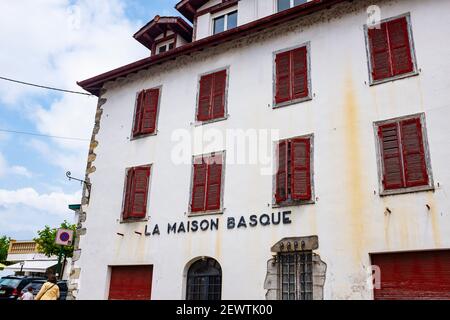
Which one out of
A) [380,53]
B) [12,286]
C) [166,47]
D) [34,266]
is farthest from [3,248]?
[380,53]

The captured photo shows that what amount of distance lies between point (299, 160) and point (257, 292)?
340 centimetres

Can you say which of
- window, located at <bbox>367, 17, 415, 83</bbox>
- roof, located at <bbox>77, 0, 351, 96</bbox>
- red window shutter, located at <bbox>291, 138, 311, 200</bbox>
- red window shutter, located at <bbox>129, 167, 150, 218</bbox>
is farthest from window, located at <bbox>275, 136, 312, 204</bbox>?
red window shutter, located at <bbox>129, 167, 150, 218</bbox>

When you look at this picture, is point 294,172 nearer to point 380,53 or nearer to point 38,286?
point 380,53

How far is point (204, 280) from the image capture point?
11531 mm

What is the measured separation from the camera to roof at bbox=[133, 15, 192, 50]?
52.2 ft

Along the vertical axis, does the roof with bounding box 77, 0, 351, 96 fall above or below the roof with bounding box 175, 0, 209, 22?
below

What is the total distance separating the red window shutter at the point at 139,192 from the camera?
12977 mm

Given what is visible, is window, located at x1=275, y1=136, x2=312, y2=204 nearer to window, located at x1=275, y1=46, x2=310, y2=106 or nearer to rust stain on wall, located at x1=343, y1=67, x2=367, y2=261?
rust stain on wall, located at x1=343, y1=67, x2=367, y2=261

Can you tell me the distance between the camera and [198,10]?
15891 millimetres

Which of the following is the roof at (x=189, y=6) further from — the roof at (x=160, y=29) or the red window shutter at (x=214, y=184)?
the red window shutter at (x=214, y=184)

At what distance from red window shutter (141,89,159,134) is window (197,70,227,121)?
1713 millimetres

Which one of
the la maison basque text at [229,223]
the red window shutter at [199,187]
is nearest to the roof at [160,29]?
the red window shutter at [199,187]
